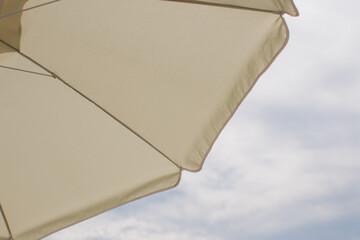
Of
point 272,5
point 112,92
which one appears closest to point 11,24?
point 112,92

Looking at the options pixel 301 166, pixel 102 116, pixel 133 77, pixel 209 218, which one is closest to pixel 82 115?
pixel 102 116

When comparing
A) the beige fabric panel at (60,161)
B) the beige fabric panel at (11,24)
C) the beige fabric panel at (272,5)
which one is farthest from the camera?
the beige fabric panel at (60,161)

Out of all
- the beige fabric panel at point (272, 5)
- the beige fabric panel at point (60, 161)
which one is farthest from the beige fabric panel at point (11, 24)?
the beige fabric panel at point (272, 5)

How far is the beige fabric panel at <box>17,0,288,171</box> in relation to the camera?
9.54 ft

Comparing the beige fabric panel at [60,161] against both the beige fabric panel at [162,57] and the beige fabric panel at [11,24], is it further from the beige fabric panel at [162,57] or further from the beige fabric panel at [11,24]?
the beige fabric panel at [11,24]

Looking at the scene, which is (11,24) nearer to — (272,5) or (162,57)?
(162,57)

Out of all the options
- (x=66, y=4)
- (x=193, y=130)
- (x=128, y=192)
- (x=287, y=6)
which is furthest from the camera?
(x=128, y=192)

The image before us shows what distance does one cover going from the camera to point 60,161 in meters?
3.54

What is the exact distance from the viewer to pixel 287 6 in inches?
104

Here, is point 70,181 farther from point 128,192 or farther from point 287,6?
point 287,6

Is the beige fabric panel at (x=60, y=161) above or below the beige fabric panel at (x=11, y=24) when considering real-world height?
below

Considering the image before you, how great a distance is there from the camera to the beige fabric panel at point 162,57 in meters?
2.91

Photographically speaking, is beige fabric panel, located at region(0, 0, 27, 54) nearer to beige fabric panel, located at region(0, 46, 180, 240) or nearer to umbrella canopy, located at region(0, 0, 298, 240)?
umbrella canopy, located at region(0, 0, 298, 240)

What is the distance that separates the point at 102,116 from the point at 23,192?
0.90 m
